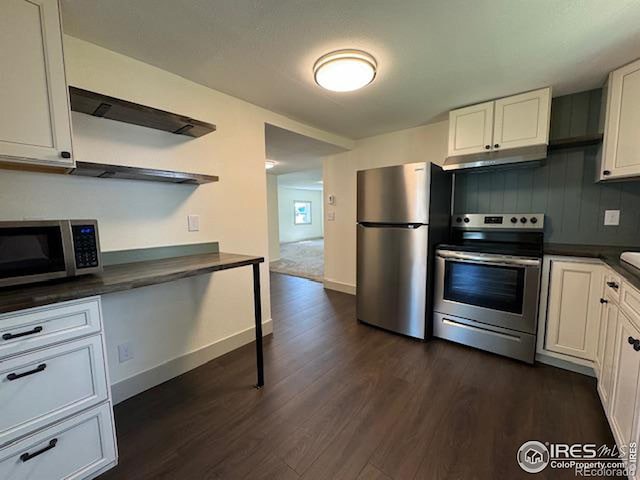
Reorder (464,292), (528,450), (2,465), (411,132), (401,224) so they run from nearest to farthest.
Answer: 1. (2,465)
2. (528,450)
3. (464,292)
4. (401,224)
5. (411,132)

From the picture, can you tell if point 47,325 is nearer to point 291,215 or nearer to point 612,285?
point 612,285

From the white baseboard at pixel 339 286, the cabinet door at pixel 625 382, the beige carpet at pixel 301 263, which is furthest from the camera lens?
the beige carpet at pixel 301 263

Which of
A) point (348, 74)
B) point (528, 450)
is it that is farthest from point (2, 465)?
point (348, 74)

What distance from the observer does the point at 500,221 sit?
2598mm

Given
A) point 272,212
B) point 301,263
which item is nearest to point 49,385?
point 301,263

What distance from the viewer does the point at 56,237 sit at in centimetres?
127

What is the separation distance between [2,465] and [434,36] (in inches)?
112

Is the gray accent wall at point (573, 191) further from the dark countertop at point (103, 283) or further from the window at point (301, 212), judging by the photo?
the window at point (301, 212)

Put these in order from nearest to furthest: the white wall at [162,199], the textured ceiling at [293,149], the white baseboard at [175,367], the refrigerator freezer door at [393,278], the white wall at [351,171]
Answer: the white wall at [162,199], the white baseboard at [175,367], the refrigerator freezer door at [393,278], the textured ceiling at [293,149], the white wall at [351,171]

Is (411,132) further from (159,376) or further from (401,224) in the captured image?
(159,376)

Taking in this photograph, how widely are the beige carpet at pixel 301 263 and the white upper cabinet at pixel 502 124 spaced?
3253 millimetres

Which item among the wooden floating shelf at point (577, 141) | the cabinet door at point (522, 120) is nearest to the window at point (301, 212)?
the cabinet door at point (522, 120)

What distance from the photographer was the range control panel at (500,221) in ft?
8.04

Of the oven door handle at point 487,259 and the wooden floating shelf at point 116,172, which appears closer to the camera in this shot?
Answer: the wooden floating shelf at point 116,172
